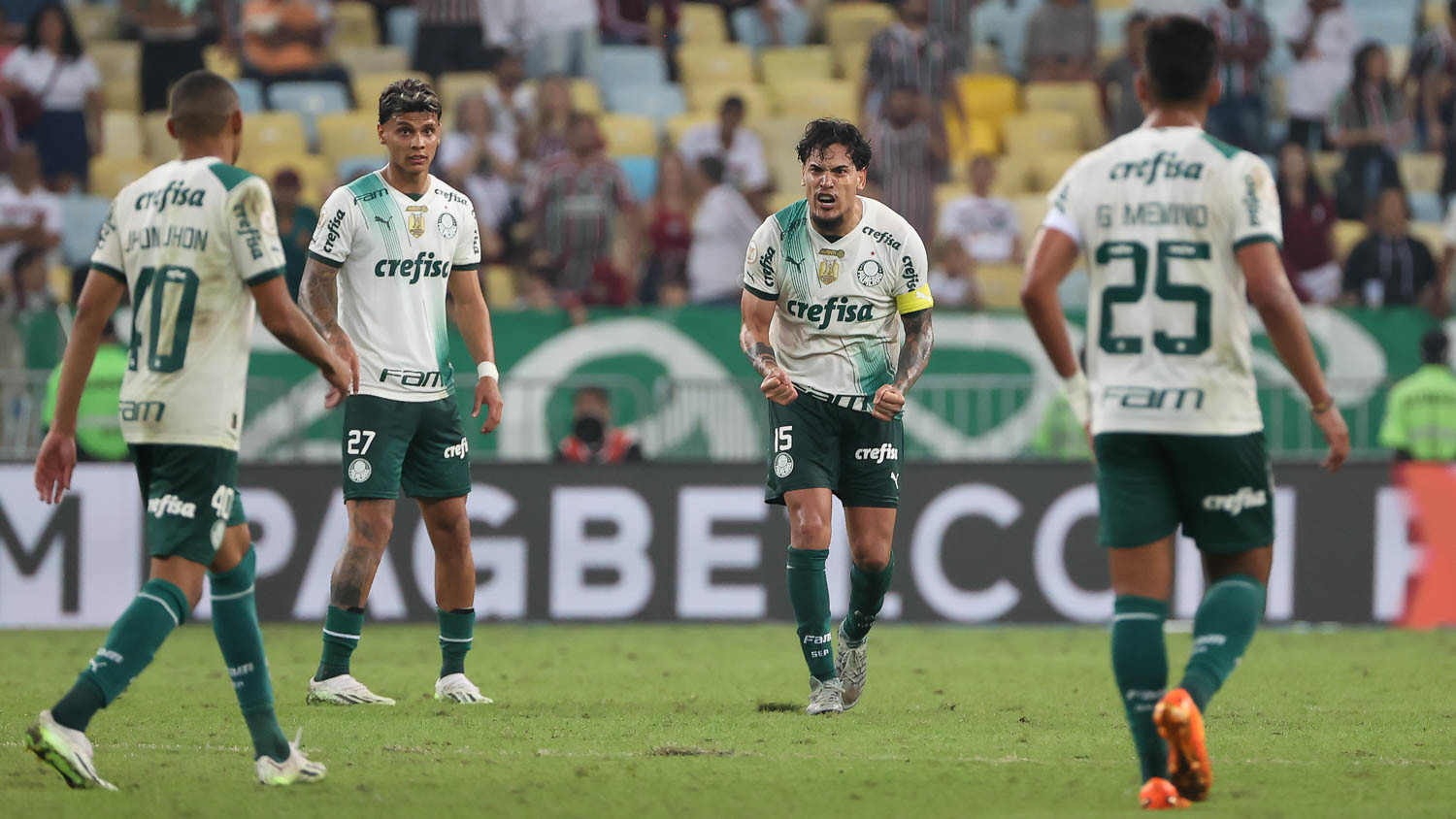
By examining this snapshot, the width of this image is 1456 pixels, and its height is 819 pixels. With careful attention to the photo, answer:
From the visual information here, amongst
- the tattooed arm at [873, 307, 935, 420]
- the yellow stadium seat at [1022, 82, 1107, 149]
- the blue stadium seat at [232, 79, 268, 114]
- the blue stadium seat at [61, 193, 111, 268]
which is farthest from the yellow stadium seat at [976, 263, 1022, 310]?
the tattooed arm at [873, 307, 935, 420]

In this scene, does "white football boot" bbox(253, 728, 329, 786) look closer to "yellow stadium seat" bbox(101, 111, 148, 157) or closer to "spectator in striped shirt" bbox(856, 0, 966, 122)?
"spectator in striped shirt" bbox(856, 0, 966, 122)

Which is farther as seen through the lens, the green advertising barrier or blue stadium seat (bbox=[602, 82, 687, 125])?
blue stadium seat (bbox=[602, 82, 687, 125])

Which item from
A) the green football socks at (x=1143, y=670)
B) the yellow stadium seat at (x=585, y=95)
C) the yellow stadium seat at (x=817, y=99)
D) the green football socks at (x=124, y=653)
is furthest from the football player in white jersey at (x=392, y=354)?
the yellow stadium seat at (x=817, y=99)

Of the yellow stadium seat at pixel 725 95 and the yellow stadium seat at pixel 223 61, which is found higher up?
the yellow stadium seat at pixel 223 61

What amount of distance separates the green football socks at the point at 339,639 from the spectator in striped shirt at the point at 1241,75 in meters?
12.0

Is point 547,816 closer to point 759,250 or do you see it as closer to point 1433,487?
point 759,250

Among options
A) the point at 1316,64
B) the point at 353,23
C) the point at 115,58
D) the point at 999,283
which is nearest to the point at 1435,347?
the point at 999,283

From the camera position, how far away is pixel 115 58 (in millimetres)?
19297

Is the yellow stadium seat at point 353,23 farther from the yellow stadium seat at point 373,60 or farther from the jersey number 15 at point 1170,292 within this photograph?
the jersey number 15 at point 1170,292

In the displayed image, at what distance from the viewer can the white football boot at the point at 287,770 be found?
5.90 metres

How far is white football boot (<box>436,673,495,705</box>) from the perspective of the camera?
850cm

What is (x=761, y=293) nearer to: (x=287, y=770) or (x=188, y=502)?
(x=188, y=502)

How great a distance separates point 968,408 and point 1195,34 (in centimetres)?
907

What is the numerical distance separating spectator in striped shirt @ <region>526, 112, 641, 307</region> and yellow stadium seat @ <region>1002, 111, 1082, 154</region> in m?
4.49
